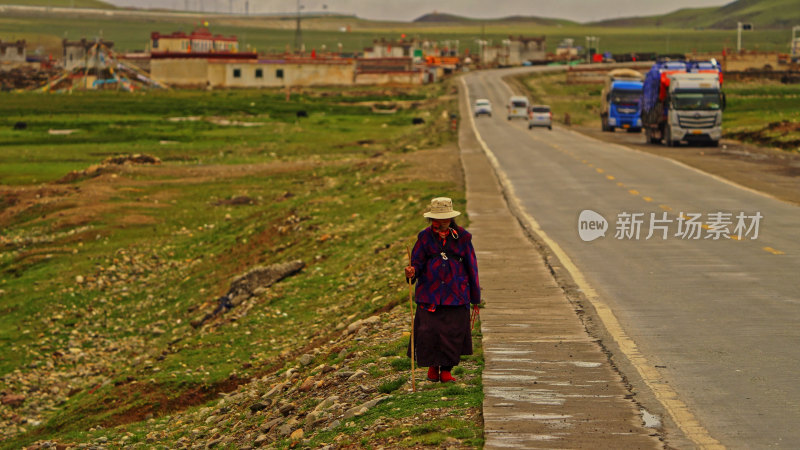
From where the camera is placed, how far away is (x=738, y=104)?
104625 millimetres

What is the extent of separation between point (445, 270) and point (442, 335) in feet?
2.14

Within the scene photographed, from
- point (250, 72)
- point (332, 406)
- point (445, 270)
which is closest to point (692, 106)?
point (332, 406)

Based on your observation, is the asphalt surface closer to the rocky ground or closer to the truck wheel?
the rocky ground

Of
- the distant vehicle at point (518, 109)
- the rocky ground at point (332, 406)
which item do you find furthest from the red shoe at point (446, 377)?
the distant vehicle at point (518, 109)

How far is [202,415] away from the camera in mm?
17578

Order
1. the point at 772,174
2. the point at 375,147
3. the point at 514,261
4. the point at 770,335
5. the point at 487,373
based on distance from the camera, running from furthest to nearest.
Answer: the point at 375,147, the point at 772,174, the point at 514,261, the point at 770,335, the point at 487,373

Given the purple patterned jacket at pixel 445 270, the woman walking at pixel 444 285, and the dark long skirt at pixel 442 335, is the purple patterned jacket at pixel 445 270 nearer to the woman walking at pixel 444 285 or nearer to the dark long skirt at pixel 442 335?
the woman walking at pixel 444 285

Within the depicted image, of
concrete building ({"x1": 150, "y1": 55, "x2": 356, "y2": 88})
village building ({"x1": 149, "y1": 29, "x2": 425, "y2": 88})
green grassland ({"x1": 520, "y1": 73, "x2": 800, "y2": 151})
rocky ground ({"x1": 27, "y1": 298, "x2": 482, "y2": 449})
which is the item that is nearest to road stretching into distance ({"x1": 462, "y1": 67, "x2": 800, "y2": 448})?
rocky ground ({"x1": 27, "y1": 298, "x2": 482, "y2": 449})

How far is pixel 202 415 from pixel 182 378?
3612 mm

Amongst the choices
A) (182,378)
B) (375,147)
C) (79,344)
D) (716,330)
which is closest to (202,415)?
(182,378)

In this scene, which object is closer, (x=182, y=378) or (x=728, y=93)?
(x=182, y=378)

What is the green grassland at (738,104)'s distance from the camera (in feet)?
214

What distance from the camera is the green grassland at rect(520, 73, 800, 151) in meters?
65.2

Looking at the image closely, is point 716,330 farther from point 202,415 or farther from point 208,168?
point 208,168
